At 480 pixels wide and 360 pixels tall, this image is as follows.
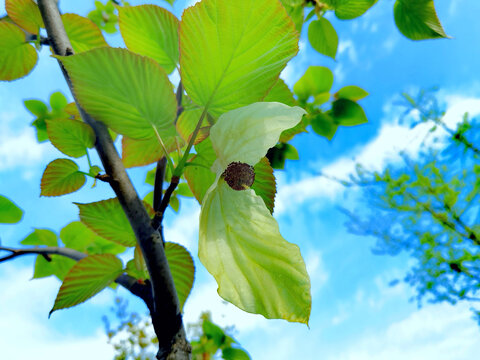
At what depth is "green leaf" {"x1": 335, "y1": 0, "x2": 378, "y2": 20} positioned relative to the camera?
15.9 inches

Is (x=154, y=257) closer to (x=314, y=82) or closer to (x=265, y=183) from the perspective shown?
(x=265, y=183)

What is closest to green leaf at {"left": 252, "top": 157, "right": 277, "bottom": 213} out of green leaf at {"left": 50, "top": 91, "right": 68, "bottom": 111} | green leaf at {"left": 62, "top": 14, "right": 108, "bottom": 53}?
green leaf at {"left": 62, "top": 14, "right": 108, "bottom": 53}

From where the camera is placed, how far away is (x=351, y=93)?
0.45 m

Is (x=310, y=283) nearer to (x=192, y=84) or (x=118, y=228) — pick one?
(x=192, y=84)

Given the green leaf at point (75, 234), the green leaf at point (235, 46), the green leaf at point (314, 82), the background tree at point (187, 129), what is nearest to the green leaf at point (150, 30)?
the background tree at point (187, 129)

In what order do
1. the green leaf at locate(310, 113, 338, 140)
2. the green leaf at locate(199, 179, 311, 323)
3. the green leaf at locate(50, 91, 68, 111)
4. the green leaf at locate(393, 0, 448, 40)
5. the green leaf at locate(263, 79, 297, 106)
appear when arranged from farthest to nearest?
the green leaf at locate(50, 91, 68, 111), the green leaf at locate(310, 113, 338, 140), the green leaf at locate(393, 0, 448, 40), the green leaf at locate(263, 79, 297, 106), the green leaf at locate(199, 179, 311, 323)

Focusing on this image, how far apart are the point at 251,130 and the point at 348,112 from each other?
13.1 inches

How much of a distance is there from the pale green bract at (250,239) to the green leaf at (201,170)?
0.19ft

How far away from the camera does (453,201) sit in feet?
9.46

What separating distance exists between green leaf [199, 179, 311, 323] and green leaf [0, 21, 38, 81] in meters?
0.29

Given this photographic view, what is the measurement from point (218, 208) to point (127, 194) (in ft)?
0.38

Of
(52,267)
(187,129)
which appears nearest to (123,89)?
(187,129)

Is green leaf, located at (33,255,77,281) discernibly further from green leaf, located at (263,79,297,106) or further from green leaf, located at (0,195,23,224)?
green leaf, located at (263,79,297,106)

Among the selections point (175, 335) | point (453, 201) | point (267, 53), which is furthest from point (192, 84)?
point (453, 201)
